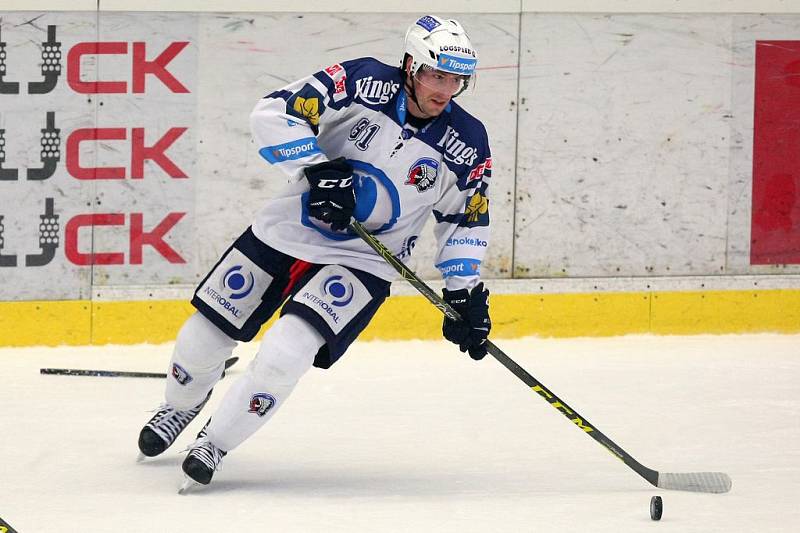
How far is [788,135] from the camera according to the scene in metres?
6.23

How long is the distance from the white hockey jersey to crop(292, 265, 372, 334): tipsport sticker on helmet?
5cm

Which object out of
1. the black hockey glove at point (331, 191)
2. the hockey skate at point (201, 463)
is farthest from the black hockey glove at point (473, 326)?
the hockey skate at point (201, 463)

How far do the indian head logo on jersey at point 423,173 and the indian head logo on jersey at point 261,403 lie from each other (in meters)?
0.63

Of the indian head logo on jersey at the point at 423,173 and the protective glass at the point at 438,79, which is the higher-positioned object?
the protective glass at the point at 438,79

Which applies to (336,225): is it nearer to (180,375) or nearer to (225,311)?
(225,311)

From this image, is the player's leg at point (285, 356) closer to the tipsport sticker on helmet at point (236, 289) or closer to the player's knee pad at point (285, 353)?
the player's knee pad at point (285, 353)

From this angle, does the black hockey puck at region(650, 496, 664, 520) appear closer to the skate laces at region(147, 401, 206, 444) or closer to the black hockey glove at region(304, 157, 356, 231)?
the black hockey glove at region(304, 157, 356, 231)

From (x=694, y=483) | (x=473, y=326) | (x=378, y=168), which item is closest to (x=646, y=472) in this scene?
(x=694, y=483)

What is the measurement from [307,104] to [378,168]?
0.24 metres

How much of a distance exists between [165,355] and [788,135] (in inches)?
102

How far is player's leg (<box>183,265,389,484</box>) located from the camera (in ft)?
11.9

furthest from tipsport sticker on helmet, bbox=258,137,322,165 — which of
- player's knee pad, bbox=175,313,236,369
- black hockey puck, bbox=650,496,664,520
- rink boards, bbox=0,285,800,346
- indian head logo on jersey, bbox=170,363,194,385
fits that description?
rink boards, bbox=0,285,800,346

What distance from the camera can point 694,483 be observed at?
3.80 meters

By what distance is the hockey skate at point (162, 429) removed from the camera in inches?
155
